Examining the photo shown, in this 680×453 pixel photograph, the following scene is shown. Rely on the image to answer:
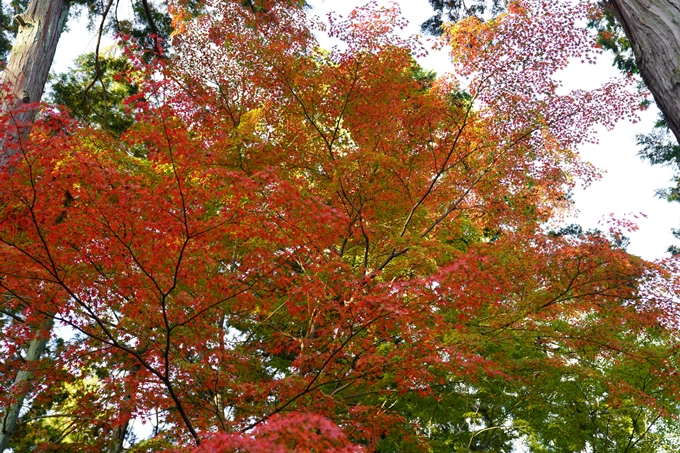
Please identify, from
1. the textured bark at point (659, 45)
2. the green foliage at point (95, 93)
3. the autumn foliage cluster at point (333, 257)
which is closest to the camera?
the textured bark at point (659, 45)

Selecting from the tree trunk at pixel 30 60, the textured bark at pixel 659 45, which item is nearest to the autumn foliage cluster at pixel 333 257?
the tree trunk at pixel 30 60

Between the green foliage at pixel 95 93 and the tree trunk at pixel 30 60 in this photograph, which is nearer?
the tree trunk at pixel 30 60

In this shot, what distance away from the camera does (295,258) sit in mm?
7004

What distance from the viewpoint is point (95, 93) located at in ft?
46.7

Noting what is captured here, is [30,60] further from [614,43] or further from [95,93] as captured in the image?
[614,43]

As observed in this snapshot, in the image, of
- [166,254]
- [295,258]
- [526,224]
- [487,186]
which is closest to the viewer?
[166,254]

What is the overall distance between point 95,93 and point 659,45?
14.0 metres

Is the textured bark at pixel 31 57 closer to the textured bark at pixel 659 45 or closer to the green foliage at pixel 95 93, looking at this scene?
the textured bark at pixel 659 45

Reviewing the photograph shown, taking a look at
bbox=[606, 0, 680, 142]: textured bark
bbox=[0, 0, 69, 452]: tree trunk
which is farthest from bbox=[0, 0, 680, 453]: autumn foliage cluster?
bbox=[606, 0, 680, 142]: textured bark

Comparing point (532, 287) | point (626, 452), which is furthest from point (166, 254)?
point (626, 452)

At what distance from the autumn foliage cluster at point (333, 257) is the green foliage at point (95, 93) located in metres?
3.24

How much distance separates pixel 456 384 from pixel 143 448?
5.92m

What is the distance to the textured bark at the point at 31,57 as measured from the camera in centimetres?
593

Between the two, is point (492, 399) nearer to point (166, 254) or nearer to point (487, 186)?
point (487, 186)
